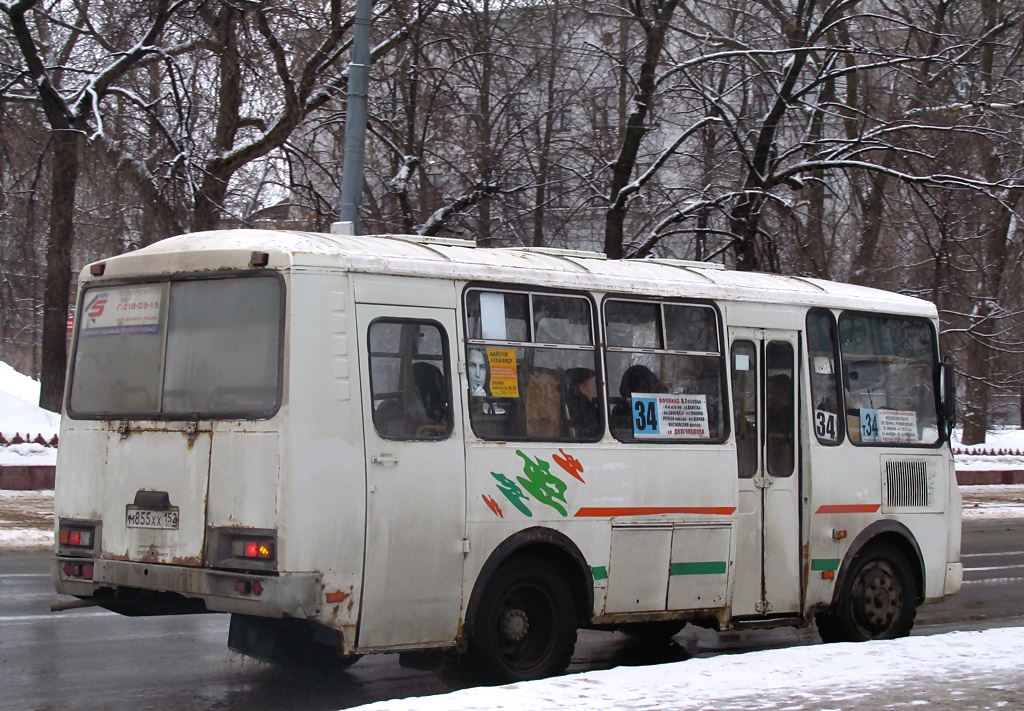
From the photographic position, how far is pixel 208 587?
7.20 m

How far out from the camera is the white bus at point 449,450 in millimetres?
7285

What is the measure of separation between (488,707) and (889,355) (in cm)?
616

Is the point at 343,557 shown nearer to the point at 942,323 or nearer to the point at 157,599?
the point at 157,599

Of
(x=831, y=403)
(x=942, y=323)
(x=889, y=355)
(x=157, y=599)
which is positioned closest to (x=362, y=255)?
(x=157, y=599)

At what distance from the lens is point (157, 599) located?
781 centimetres

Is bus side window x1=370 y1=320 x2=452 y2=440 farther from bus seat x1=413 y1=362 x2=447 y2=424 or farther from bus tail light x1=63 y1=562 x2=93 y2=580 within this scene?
bus tail light x1=63 y1=562 x2=93 y2=580

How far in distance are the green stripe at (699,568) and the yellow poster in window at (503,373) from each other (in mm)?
1863

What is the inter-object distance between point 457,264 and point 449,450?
1.20 meters

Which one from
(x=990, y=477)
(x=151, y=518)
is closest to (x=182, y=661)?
(x=151, y=518)

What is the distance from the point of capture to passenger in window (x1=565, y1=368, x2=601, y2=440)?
8703mm

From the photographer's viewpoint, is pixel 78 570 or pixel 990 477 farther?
pixel 990 477

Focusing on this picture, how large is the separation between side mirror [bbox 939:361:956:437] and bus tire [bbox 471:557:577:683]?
4611mm

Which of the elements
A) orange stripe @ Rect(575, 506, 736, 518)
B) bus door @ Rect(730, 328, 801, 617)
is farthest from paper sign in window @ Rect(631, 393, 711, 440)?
orange stripe @ Rect(575, 506, 736, 518)

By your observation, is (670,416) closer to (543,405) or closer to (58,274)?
(543,405)
